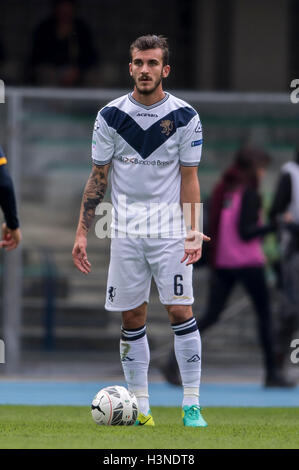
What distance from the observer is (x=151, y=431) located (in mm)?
6809

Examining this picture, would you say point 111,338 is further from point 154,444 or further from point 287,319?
point 154,444

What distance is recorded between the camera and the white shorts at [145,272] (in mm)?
7184

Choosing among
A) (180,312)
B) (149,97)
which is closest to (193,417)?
(180,312)

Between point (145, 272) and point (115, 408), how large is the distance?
34.2 inches

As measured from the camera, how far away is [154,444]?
6.11 m

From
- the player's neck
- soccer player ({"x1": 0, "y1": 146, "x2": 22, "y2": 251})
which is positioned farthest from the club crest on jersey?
soccer player ({"x1": 0, "y1": 146, "x2": 22, "y2": 251})

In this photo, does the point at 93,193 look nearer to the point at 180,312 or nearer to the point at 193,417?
the point at 180,312

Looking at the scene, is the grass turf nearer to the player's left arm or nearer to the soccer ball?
the soccer ball

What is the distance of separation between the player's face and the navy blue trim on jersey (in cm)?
20

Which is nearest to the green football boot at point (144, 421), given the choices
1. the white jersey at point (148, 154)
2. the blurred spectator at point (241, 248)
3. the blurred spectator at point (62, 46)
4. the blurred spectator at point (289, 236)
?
the white jersey at point (148, 154)

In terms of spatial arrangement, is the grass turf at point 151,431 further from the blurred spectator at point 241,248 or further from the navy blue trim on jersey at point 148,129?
the blurred spectator at point 241,248

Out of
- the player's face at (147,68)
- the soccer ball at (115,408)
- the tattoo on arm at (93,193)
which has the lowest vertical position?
the soccer ball at (115,408)

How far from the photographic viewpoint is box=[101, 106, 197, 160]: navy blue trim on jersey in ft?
23.6

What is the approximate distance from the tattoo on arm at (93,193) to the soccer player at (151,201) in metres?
0.05
